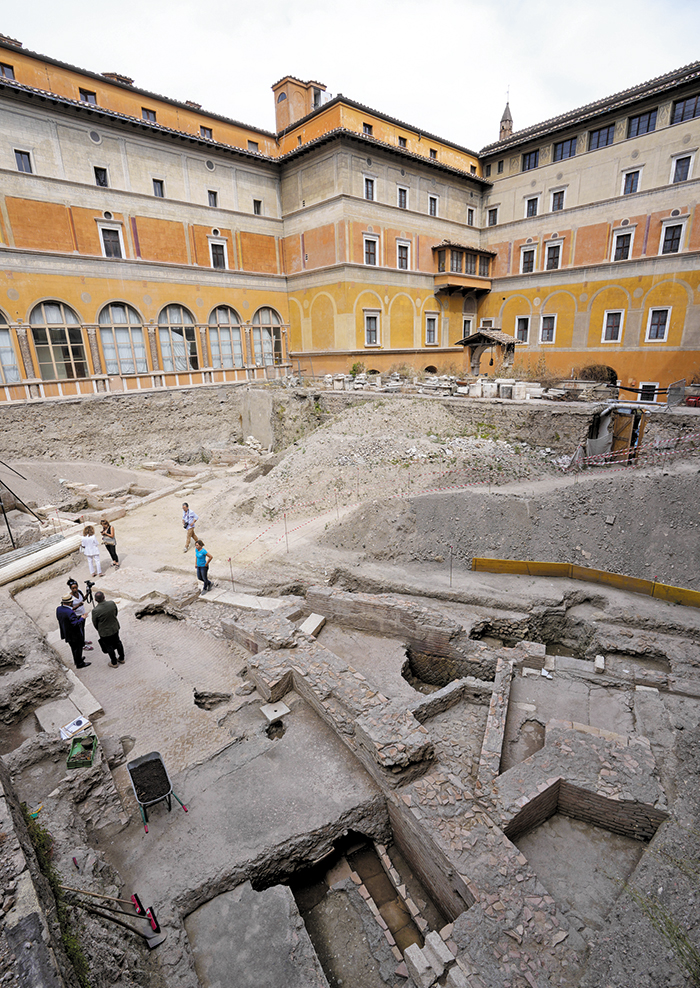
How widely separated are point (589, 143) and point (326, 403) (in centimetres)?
2357

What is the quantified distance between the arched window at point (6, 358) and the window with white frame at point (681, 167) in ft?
115

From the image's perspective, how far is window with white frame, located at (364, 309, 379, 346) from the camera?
28.8 metres

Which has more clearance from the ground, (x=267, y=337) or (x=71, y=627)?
(x=267, y=337)

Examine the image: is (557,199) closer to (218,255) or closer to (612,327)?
(612,327)

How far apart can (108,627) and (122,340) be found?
71.6ft

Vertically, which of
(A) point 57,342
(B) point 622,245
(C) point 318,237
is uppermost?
(C) point 318,237

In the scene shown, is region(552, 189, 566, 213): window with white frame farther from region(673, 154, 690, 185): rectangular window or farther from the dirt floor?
the dirt floor

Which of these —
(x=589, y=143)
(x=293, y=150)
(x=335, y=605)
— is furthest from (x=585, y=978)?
(x=589, y=143)

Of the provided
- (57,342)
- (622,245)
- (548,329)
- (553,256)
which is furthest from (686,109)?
(57,342)

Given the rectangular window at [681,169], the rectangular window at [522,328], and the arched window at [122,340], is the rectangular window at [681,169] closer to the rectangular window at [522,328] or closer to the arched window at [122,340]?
the rectangular window at [522,328]

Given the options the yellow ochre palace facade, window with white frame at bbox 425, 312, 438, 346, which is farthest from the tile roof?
window with white frame at bbox 425, 312, 438, 346

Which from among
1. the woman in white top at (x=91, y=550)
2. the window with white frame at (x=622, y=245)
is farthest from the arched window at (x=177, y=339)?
the window with white frame at (x=622, y=245)

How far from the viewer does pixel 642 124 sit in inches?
1049

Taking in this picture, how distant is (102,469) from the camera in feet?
70.7
